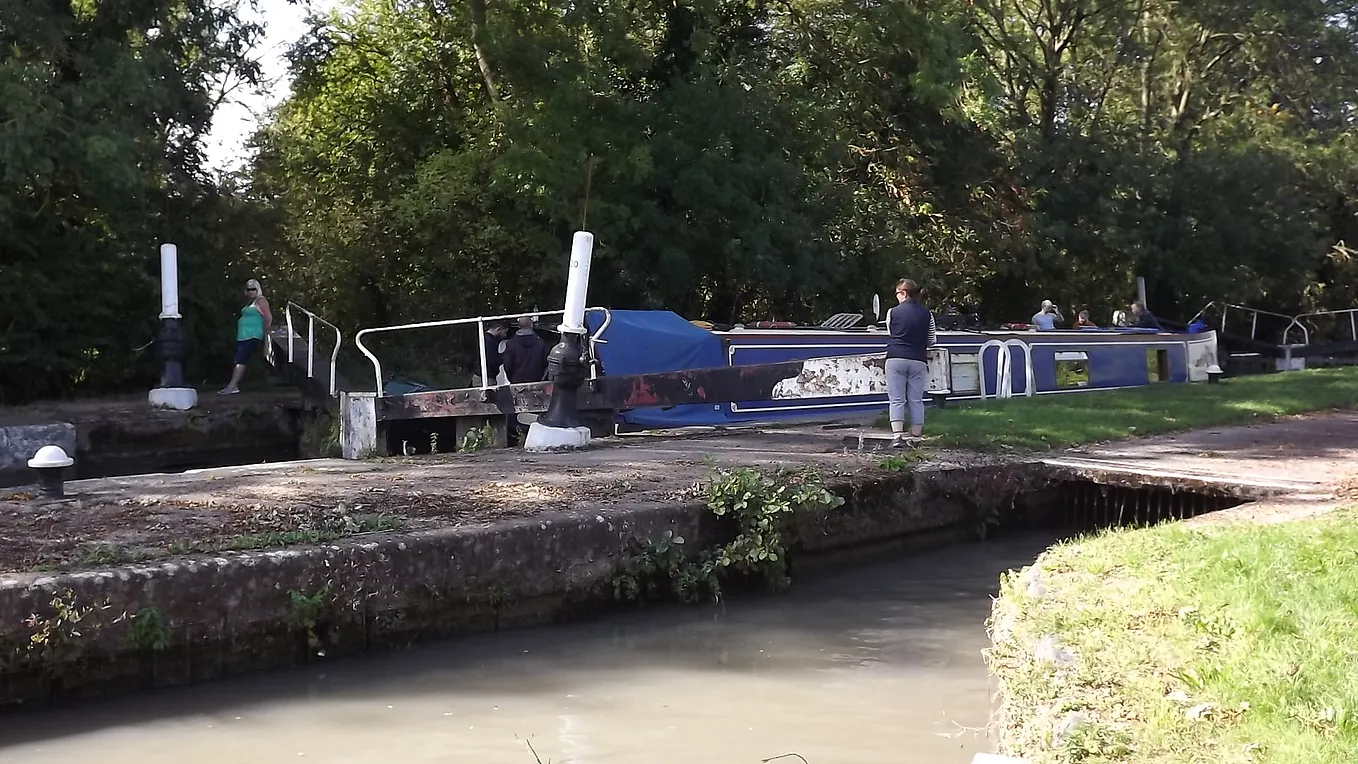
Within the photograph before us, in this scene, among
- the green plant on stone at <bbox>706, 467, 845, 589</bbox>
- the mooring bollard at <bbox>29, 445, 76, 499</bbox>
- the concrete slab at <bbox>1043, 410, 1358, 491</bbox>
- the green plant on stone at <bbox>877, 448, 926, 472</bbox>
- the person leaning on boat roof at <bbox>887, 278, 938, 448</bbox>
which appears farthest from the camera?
the person leaning on boat roof at <bbox>887, 278, 938, 448</bbox>

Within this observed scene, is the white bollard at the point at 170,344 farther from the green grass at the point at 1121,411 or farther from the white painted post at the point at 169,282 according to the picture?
the green grass at the point at 1121,411

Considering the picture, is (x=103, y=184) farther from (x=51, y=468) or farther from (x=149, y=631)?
(x=149, y=631)

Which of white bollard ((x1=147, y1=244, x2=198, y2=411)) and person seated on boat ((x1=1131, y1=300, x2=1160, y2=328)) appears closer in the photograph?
white bollard ((x1=147, y1=244, x2=198, y2=411))

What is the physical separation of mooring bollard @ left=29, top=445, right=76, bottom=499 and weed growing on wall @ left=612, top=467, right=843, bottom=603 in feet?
10.4

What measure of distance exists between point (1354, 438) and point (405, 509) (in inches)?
377

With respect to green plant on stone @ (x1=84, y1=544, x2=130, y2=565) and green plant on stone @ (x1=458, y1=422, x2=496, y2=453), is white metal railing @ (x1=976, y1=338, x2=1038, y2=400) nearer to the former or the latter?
green plant on stone @ (x1=458, y1=422, x2=496, y2=453)

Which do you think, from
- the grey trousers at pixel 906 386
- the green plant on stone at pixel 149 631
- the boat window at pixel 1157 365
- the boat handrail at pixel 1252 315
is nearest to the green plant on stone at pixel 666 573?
the green plant on stone at pixel 149 631

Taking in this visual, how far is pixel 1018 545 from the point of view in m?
9.77

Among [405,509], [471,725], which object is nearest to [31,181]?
[405,509]

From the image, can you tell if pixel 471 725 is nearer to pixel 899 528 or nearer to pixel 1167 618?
pixel 1167 618

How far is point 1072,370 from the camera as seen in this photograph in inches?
695

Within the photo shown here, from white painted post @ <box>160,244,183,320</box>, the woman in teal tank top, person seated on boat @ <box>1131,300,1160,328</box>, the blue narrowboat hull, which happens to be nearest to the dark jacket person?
the blue narrowboat hull

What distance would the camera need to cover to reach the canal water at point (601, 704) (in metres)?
4.95

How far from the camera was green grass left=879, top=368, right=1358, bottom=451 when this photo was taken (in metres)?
11.4
